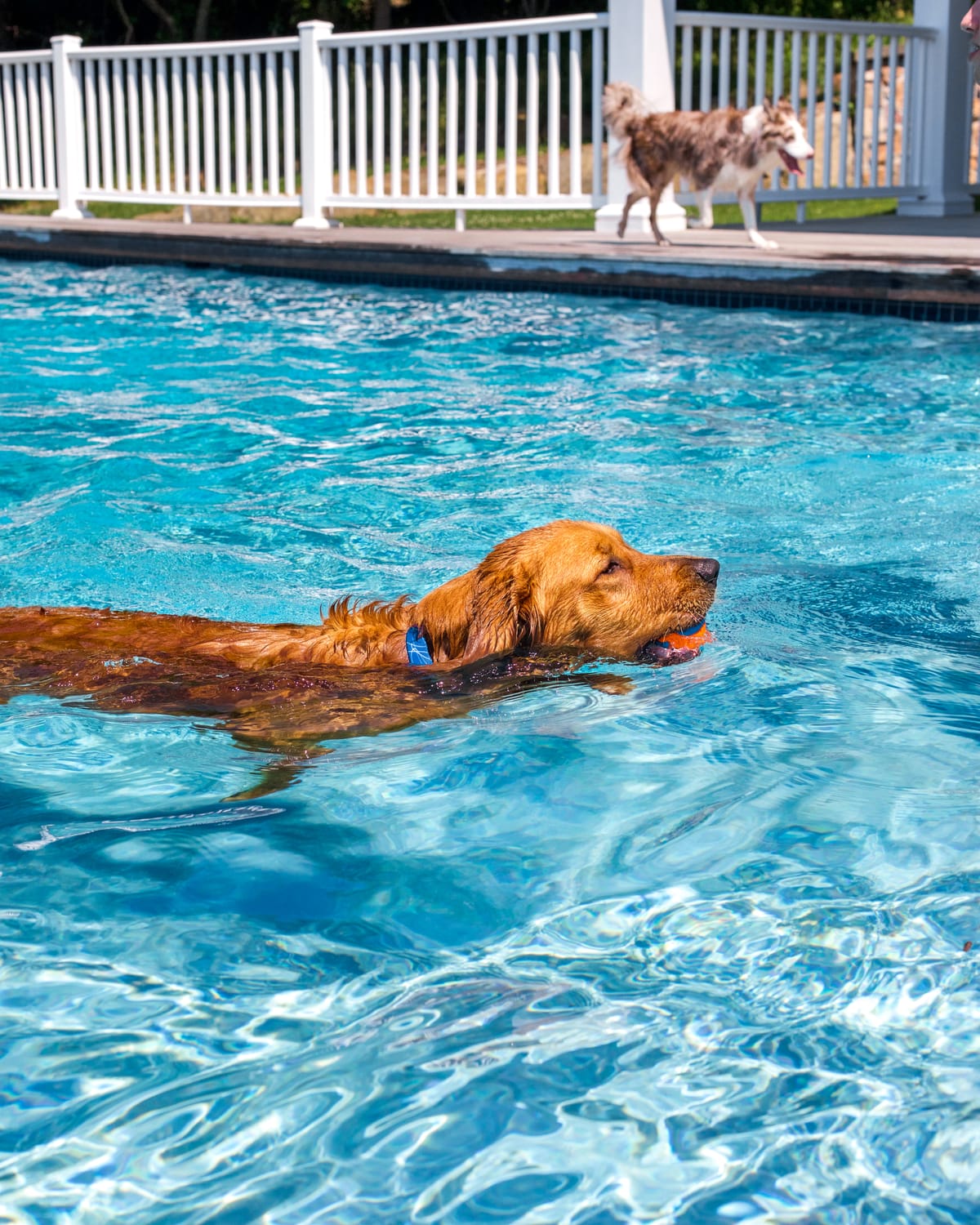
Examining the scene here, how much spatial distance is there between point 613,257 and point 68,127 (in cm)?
847

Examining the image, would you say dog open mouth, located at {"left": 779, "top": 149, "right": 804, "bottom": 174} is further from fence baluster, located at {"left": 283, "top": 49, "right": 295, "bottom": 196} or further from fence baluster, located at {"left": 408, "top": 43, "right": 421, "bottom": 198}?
fence baluster, located at {"left": 283, "top": 49, "right": 295, "bottom": 196}

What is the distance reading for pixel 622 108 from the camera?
12.0 metres

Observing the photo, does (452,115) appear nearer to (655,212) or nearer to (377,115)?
(377,115)

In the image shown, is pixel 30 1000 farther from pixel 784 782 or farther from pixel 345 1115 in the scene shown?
pixel 784 782

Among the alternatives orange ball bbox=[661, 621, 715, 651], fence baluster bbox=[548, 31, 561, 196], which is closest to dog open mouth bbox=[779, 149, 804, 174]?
fence baluster bbox=[548, 31, 561, 196]

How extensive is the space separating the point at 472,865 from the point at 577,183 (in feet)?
36.8

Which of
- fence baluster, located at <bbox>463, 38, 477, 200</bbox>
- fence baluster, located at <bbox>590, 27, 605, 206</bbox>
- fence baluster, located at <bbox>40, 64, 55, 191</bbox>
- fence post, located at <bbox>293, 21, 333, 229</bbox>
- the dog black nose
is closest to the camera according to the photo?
the dog black nose

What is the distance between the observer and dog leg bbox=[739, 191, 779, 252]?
11.6m

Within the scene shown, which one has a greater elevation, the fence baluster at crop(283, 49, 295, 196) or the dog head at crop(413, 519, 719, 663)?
the fence baluster at crop(283, 49, 295, 196)

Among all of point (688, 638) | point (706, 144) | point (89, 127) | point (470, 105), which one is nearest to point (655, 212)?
point (706, 144)

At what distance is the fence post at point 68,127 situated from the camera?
16516 mm

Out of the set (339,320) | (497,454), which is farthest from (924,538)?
(339,320)

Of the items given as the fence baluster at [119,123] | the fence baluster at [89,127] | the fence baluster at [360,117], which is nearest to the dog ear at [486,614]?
the fence baluster at [360,117]

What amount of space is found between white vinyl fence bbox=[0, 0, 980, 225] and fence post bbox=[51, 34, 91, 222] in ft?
0.06
